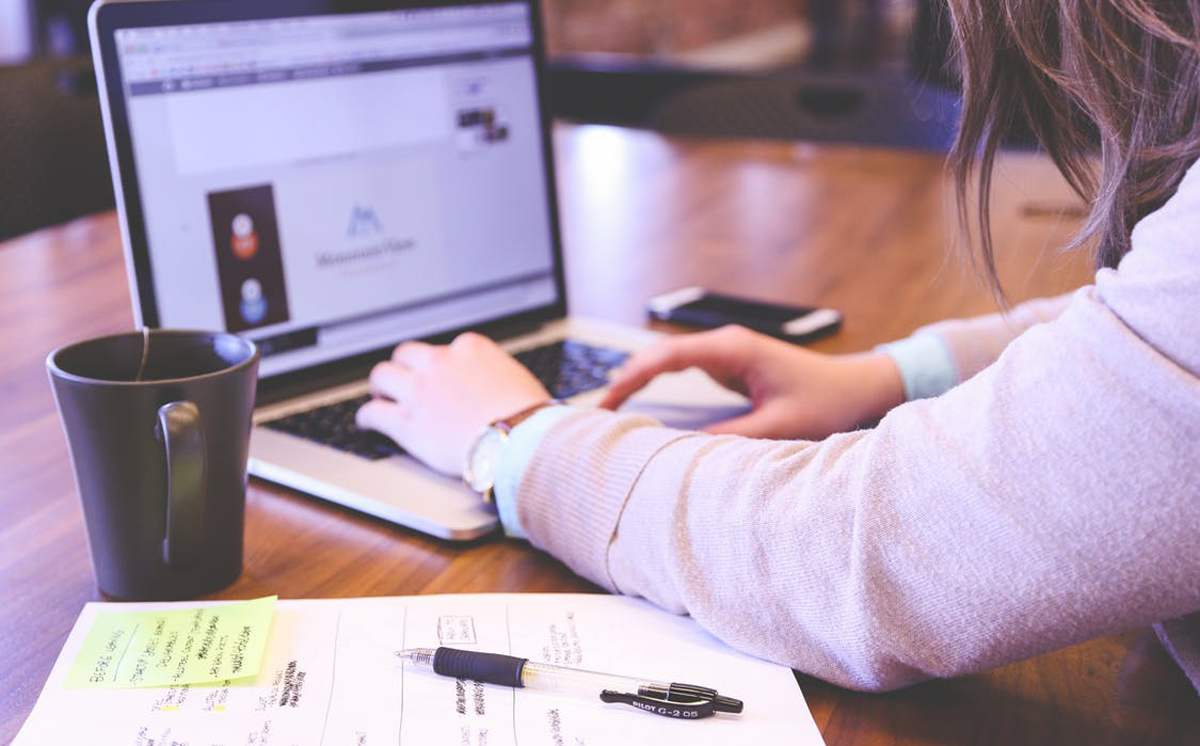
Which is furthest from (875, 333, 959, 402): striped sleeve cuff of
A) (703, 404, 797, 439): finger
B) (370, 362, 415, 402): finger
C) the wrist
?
(370, 362, 415, 402): finger

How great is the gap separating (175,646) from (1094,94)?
49 centimetres

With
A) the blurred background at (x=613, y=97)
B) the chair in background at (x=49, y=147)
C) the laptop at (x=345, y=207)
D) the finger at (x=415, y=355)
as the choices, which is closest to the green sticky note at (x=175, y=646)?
the laptop at (x=345, y=207)

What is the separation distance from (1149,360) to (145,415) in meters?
0.44

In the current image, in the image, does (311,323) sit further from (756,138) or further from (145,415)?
(756,138)

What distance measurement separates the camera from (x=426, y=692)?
514 millimetres

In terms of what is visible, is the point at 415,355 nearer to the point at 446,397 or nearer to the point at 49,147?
the point at 446,397

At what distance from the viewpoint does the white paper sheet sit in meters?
0.48

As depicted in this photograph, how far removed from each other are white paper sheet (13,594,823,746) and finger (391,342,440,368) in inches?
9.0

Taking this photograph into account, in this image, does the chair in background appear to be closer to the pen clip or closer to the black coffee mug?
the black coffee mug

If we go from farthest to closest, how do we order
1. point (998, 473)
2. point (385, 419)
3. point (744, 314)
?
point (744, 314) < point (385, 419) < point (998, 473)

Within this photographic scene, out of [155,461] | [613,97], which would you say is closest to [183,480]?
[155,461]

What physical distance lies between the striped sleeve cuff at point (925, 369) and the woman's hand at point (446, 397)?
0.30 metres

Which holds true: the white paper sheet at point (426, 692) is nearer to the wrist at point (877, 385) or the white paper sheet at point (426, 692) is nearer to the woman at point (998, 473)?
the woman at point (998, 473)

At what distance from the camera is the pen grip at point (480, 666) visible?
20.4 inches
